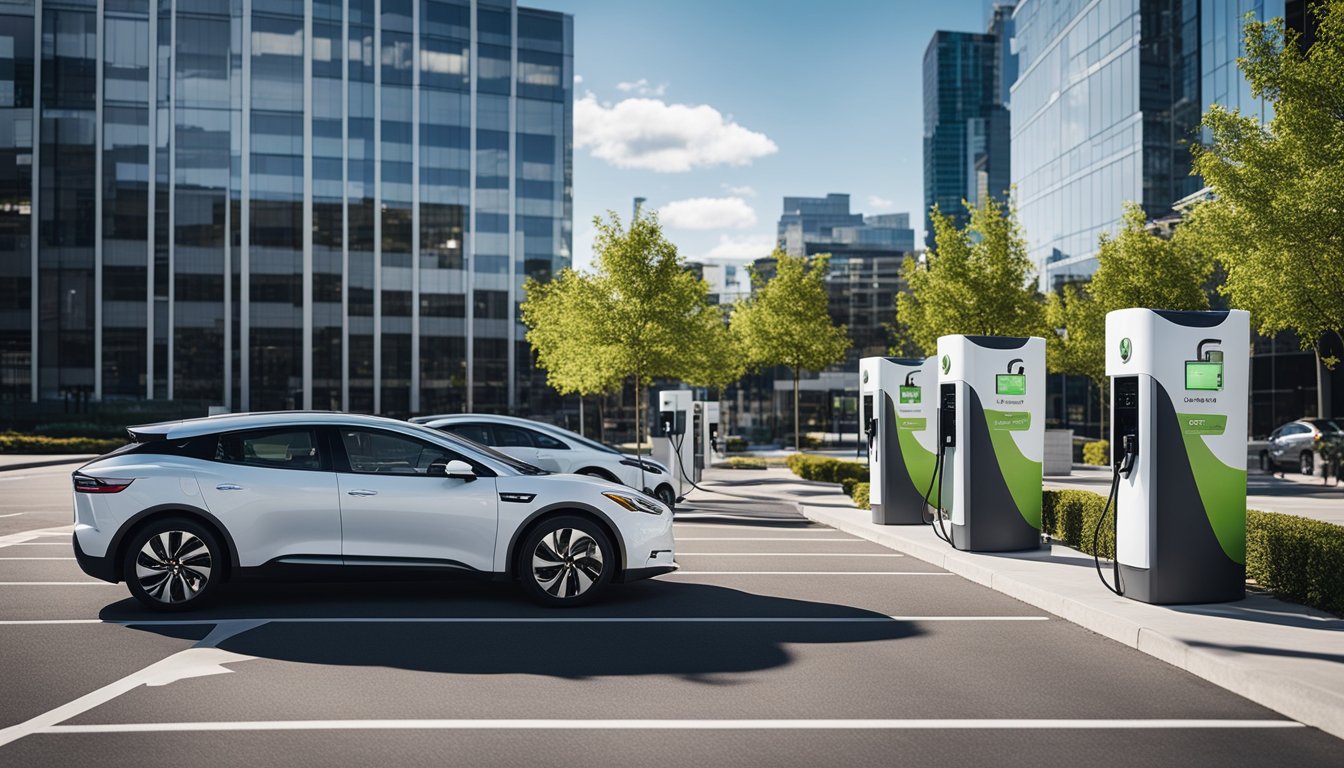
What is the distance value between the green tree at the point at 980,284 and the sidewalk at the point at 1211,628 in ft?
60.1

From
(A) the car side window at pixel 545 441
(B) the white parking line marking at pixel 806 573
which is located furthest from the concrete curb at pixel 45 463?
(B) the white parking line marking at pixel 806 573

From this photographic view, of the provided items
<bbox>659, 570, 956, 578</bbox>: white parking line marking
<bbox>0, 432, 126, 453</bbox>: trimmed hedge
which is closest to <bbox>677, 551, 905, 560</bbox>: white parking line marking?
<bbox>659, 570, 956, 578</bbox>: white parking line marking

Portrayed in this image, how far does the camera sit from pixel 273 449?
8422mm

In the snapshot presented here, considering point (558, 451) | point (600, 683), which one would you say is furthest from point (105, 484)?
point (558, 451)

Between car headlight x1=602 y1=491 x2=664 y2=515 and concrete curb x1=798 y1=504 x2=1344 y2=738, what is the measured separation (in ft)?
11.0

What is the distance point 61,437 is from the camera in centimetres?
3831

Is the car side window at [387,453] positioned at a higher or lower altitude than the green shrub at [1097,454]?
higher

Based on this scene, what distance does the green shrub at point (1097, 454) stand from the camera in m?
31.5

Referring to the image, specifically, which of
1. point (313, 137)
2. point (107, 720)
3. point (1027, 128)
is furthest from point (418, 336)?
point (107, 720)

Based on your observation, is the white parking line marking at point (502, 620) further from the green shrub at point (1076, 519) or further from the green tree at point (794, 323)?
the green tree at point (794, 323)

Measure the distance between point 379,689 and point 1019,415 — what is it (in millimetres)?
7930

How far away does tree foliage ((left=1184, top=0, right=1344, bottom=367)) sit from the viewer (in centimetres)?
1778

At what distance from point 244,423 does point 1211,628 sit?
25.0 feet

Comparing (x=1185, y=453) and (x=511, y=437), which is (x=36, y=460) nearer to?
(x=511, y=437)
